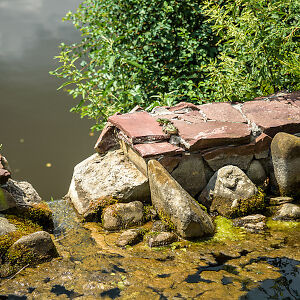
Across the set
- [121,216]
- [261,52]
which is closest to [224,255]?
[121,216]

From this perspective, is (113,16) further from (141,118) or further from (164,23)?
(141,118)

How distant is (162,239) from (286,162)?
137 centimetres

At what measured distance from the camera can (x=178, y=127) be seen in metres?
3.35

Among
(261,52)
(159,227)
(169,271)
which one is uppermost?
(261,52)

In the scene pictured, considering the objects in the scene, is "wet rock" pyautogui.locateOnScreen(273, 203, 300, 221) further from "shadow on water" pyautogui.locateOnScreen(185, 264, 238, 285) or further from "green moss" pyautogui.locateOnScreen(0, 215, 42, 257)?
"green moss" pyautogui.locateOnScreen(0, 215, 42, 257)

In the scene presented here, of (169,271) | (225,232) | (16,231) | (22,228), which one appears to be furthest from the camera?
(225,232)

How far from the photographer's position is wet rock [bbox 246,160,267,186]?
341 cm

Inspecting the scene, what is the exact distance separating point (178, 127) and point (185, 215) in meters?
1.04

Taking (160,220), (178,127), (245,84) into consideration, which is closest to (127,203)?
(160,220)

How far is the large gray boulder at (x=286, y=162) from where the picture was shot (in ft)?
10.3

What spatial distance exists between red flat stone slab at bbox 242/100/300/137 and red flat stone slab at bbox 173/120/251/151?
185 millimetres

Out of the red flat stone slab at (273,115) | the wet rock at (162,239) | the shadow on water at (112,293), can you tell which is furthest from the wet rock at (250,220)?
the shadow on water at (112,293)

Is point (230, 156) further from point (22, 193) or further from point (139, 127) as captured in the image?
point (22, 193)

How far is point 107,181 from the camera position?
321 cm
